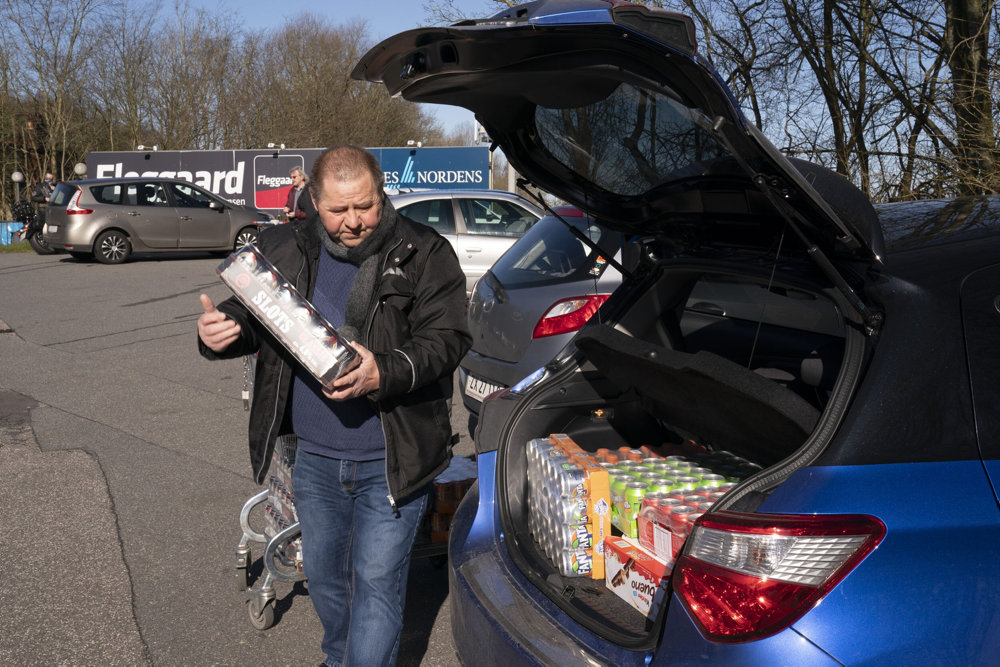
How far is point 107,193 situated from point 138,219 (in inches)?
31.7

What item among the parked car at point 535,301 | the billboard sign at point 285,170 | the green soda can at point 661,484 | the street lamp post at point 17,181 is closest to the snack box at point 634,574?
the green soda can at point 661,484

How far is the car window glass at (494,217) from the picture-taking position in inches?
476

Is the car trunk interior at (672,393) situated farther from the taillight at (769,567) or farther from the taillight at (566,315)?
the taillight at (566,315)

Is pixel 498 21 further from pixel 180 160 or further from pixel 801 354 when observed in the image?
pixel 180 160

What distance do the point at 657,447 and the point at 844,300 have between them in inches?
48.8

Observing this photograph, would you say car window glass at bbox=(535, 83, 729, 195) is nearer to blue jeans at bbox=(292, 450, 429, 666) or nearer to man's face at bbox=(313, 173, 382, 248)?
man's face at bbox=(313, 173, 382, 248)

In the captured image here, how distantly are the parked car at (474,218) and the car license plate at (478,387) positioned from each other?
232 inches

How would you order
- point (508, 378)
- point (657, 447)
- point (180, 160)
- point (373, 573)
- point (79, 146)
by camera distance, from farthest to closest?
point (79, 146)
point (180, 160)
point (508, 378)
point (657, 447)
point (373, 573)

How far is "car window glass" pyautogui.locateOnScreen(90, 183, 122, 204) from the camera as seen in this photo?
61.5 feet

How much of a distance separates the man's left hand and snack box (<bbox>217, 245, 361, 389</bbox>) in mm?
22

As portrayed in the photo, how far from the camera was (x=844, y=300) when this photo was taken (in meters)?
2.09

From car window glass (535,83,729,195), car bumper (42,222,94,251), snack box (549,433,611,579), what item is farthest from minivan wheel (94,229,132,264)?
snack box (549,433,611,579)

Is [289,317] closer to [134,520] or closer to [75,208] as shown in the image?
[134,520]

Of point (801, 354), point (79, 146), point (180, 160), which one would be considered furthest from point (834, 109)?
point (79, 146)
